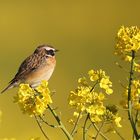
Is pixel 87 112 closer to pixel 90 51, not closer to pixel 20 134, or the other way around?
pixel 20 134

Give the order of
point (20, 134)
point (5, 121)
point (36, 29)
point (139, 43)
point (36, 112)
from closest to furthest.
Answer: point (36, 112) → point (139, 43) → point (20, 134) → point (5, 121) → point (36, 29)

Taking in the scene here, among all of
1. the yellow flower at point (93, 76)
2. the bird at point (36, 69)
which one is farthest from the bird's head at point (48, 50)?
the yellow flower at point (93, 76)

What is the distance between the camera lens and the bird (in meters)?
6.55

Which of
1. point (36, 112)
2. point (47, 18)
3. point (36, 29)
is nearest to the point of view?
point (36, 112)

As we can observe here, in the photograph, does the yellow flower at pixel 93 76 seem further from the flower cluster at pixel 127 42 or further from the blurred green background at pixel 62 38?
the blurred green background at pixel 62 38

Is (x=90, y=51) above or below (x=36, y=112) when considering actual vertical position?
below

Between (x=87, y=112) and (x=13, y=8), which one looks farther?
(x=13, y=8)

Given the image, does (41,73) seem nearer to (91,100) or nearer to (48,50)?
(48,50)

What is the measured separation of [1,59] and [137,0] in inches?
230

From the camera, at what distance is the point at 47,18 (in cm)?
2000

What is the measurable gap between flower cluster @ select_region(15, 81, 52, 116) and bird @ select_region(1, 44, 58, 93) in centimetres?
181

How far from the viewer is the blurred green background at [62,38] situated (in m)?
12.2

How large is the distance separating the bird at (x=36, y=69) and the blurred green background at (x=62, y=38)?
9.31 ft

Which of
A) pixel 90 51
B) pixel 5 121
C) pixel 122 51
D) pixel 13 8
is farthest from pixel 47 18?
pixel 122 51
